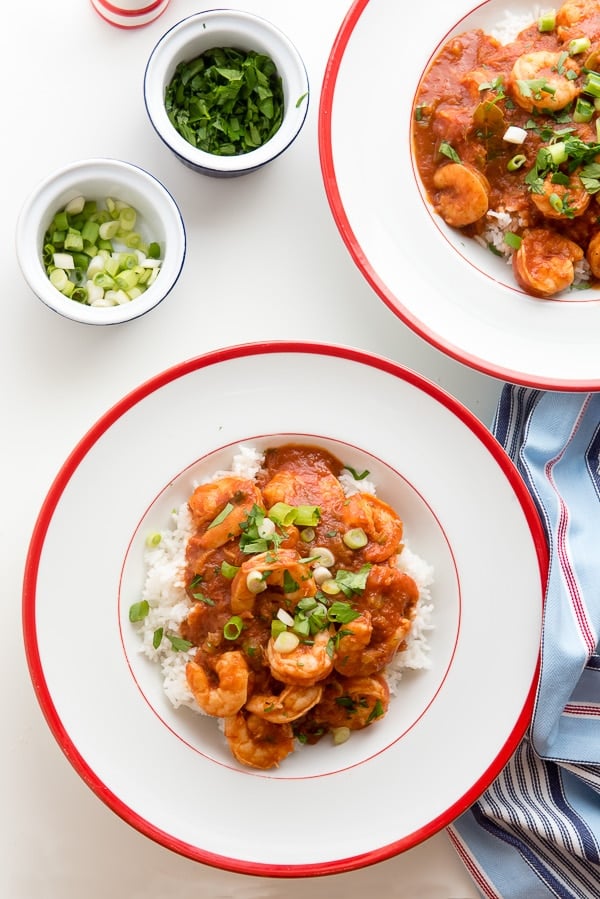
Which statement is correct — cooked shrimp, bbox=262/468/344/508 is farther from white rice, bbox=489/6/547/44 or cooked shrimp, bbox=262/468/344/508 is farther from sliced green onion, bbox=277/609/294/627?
white rice, bbox=489/6/547/44

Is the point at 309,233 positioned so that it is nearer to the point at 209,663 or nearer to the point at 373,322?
the point at 373,322

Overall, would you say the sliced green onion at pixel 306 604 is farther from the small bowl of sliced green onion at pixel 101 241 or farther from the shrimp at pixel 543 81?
the shrimp at pixel 543 81

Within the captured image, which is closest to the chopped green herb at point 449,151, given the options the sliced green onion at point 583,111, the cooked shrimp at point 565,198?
the cooked shrimp at point 565,198

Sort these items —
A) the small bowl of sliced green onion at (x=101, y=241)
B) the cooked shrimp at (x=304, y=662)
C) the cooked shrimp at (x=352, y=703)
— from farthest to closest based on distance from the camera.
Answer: the small bowl of sliced green onion at (x=101, y=241), the cooked shrimp at (x=352, y=703), the cooked shrimp at (x=304, y=662)

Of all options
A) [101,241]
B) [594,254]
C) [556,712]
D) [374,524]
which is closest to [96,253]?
[101,241]

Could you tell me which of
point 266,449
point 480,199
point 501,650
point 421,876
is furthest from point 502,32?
point 421,876

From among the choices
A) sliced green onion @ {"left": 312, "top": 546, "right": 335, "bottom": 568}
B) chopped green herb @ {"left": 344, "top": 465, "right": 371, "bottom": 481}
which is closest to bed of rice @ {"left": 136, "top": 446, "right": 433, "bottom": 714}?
chopped green herb @ {"left": 344, "top": 465, "right": 371, "bottom": 481}
